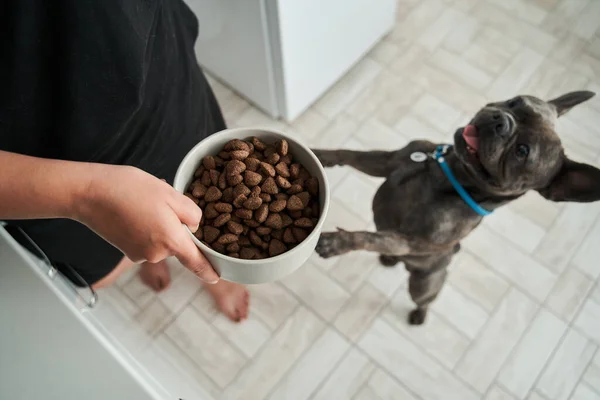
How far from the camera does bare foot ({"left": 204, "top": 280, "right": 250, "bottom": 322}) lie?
128 centimetres

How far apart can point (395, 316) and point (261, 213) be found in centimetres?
84

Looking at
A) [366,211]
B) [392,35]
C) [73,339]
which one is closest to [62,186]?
[73,339]

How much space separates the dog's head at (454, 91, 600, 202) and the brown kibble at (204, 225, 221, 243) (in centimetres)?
44

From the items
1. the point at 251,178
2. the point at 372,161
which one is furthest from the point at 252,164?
the point at 372,161

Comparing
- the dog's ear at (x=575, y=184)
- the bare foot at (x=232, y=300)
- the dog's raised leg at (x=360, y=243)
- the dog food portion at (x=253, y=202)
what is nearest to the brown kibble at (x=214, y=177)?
the dog food portion at (x=253, y=202)

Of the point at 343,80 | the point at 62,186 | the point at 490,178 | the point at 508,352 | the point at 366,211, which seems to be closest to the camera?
the point at 62,186

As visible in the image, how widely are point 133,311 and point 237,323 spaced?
0.28 meters

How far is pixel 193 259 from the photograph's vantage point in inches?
22.4

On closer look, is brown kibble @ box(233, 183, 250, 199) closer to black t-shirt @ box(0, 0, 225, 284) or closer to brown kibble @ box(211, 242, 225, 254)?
brown kibble @ box(211, 242, 225, 254)

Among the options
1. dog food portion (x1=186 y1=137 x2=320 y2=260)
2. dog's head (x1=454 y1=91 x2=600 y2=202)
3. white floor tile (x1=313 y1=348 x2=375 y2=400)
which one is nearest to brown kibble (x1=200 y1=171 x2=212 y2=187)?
dog food portion (x1=186 y1=137 x2=320 y2=260)

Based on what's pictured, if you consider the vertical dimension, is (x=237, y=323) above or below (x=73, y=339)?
below

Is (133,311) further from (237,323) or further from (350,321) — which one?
(350,321)

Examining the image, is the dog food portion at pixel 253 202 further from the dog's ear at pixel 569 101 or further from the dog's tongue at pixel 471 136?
the dog's ear at pixel 569 101

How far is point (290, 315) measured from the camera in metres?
1.35
